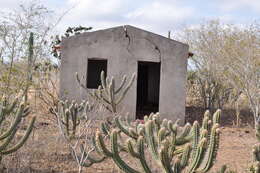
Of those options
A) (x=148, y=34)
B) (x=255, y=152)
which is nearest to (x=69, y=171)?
(x=255, y=152)

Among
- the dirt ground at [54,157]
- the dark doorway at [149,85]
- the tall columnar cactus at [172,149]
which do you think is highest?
the dark doorway at [149,85]

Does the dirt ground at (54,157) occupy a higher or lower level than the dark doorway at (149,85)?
lower

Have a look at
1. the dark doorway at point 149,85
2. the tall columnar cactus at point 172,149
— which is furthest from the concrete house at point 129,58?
the tall columnar cactus at point 172,149

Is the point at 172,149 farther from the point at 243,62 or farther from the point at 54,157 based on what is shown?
the point at 243,62

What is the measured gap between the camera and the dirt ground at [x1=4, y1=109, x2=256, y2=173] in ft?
20.5

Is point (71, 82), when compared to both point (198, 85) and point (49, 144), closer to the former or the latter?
point (49, 144)

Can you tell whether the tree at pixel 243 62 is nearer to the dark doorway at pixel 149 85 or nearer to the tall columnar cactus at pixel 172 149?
the dark doorway at pixel 149 85

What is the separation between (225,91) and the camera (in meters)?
17.1

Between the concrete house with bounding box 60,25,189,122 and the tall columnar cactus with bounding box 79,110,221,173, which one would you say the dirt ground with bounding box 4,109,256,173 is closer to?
the concrete house with bounding box 60,25,189,122

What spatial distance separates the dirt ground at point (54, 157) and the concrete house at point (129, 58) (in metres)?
2.33

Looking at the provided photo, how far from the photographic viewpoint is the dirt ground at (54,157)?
20.5ft

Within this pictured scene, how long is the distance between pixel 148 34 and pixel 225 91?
6.87 metres

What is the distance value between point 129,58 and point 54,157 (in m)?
5.70

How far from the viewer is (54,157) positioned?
7.32 metres
